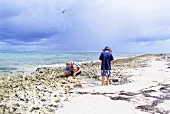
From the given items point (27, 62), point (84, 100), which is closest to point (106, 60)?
point (84, 100)

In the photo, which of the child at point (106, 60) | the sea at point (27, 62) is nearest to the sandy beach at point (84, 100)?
the child at point (106, 60)

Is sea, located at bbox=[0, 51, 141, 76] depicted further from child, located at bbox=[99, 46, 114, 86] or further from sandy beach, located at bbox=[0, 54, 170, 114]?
sandy beach, located at bbox=[0, 54, 170, 114]

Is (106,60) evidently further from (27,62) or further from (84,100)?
(27,62)

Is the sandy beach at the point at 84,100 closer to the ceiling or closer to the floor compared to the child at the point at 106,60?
closer to the floor

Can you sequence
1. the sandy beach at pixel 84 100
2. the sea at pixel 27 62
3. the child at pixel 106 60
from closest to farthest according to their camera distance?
the sandy beach at pixel 84 100, the child at pixel 106 60, the sea at pixel 27 62

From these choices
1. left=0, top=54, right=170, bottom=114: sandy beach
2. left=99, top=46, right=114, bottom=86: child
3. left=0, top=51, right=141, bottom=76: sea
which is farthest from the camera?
left=0, top=51, right=141, bottom=76: sea

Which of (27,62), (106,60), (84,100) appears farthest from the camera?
(27,62)

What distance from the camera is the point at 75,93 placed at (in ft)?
35.7

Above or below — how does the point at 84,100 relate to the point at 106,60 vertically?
below

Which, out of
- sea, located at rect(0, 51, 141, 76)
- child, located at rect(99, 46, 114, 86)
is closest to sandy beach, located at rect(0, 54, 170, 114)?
child, located at rect(99, 46, 114, 86)

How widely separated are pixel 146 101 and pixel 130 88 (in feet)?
8.74

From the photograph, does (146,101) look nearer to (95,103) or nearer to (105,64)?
(95,103)

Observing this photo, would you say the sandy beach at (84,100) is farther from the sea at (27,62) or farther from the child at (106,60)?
the sea at (27,62)

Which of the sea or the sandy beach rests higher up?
the sea
